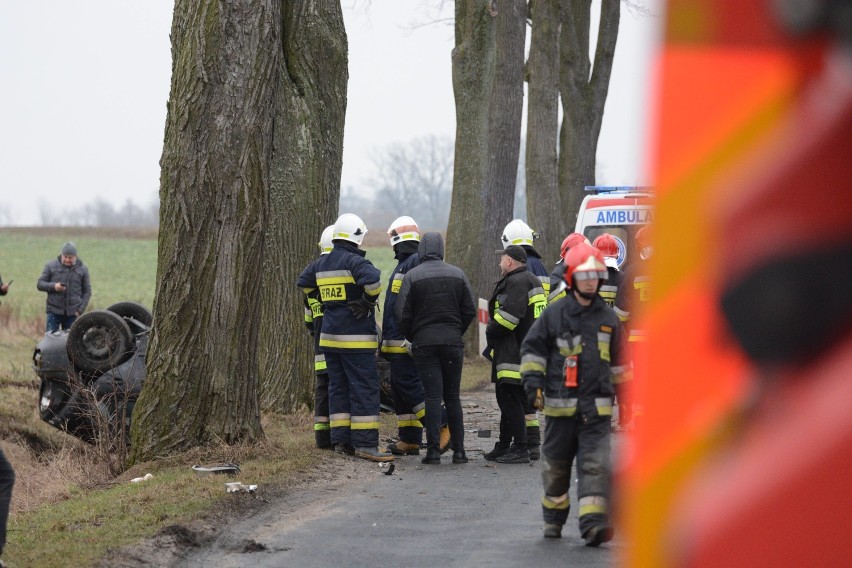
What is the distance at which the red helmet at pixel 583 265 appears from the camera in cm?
751

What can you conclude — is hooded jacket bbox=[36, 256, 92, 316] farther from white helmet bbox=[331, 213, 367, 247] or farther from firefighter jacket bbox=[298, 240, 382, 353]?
white helmet bbox=[331, 213, 367, 247]

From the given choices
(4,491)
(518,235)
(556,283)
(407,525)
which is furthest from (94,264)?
(4,491)

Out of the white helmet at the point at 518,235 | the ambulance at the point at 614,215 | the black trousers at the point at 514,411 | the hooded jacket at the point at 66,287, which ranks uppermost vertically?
the ambulance at the point at 614,215

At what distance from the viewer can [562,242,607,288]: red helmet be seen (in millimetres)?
7512

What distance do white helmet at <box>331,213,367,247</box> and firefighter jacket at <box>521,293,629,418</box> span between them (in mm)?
3565

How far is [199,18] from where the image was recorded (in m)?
10.2

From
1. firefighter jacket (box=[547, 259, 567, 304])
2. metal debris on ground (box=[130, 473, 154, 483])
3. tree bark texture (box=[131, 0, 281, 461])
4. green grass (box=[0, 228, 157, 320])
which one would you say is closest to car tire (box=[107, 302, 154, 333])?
firefighter jacket (box=[547, 259, 567, 304])

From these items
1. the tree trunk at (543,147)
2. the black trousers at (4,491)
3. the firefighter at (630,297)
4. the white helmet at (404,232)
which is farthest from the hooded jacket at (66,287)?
the black trousers at (4,491)

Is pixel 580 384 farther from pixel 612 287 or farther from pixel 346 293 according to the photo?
pixel 612 287

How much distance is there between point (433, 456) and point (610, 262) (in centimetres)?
292

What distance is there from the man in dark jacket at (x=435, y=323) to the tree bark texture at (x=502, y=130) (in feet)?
31.6

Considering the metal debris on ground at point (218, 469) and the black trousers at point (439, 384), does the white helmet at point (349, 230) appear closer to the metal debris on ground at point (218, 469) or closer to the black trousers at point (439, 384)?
the black trousers at point (439, 384)

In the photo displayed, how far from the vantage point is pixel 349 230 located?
10.9 m

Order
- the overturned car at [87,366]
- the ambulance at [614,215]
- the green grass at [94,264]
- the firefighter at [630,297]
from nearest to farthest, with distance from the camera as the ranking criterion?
1. the firefighter at [630,297]
2. the overturned car at [87,366]
3. the ambulance at [614,215]
4. the green grass at [94,264]
